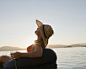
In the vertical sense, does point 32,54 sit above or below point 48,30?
below

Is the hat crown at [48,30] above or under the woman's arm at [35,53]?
above


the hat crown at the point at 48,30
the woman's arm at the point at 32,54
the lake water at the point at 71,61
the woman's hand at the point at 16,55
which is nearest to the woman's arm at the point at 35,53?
the woman's arm at the point at 32,54

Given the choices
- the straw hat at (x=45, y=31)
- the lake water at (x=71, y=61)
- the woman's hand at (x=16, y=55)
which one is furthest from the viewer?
the lake water at (x=71, y=61)

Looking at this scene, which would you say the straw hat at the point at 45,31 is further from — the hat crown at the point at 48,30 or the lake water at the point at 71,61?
the lake water at the point at 71,61

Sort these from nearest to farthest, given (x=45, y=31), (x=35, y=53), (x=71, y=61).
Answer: (x=35, y=53), (x=45, y=31), (x=71, y=61)

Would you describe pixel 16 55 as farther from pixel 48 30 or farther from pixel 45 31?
pixel 48 30

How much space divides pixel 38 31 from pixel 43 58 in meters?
1.26

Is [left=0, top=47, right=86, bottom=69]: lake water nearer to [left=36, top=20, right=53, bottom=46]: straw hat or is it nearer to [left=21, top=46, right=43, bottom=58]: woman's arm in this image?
[left=21, top=46, right=43, bottom=58]: woman's arm

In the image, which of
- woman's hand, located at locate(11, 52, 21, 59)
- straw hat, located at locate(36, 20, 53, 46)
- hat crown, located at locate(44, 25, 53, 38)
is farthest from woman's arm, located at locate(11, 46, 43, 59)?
hat crown, located at locate(44, 25, 53, 38)

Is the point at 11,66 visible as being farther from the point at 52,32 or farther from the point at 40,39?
the point at 52,32

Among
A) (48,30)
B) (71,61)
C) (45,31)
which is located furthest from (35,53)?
(71,61)

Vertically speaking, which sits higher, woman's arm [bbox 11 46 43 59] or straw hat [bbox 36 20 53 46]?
straw hat [bbox 36 20 53 46]

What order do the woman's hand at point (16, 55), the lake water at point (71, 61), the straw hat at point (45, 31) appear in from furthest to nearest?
the lake water at point (71, 61) < the straw hat at point (45, 31) < the woman's hand at point (16, 55)

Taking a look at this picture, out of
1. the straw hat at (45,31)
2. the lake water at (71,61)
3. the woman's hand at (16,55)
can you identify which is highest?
the straw hat at (45,31)
